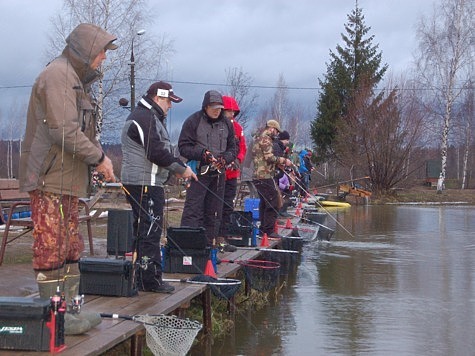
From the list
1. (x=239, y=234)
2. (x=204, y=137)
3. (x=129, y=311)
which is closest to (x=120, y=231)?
(x=129, y=311)

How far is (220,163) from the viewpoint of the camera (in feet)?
22.0

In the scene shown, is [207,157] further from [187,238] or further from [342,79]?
[342,79]

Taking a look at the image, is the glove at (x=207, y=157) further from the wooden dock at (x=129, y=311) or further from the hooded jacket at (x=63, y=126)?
the hooded jacket at (x=63, y=126)

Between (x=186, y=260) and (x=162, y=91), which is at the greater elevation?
(x=162, y=91)

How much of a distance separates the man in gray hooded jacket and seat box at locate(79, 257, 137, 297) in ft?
2.83

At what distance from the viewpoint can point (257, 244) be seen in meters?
8.55

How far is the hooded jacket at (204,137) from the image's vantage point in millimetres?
6695

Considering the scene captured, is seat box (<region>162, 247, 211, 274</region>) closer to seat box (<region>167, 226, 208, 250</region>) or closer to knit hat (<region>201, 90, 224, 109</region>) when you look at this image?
seat box (<region>167, 226, 208, 250</region>)

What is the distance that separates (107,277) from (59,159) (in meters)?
1.35

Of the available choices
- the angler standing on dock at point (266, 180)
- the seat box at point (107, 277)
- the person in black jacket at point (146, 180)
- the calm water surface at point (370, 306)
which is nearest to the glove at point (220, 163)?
the person in black jacket at point (146, 180)

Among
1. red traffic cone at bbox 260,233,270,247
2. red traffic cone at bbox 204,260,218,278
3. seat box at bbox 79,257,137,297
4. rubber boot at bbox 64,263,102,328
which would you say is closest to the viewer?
rubber boot at bbox 64,263,102,328

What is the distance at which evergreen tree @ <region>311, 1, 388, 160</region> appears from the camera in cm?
3831

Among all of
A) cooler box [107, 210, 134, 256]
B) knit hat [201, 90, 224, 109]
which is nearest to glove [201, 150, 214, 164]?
knit hat [201, 90, 224, 109]

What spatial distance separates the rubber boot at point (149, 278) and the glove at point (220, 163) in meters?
1.65
